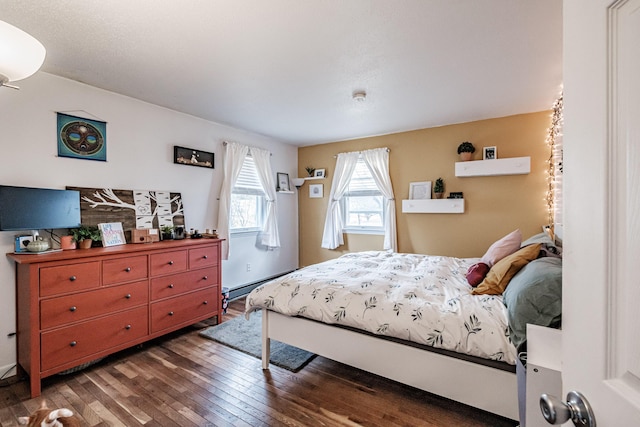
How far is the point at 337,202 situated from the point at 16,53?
12.8ft

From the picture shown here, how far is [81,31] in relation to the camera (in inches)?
72.1

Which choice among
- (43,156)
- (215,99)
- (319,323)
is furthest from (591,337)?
(43,156)

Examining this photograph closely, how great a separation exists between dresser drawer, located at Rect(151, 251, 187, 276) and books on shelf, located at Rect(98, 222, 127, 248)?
16.6 inches

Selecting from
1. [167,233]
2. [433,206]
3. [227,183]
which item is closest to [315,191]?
[227,183]

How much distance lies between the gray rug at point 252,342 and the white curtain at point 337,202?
1842mm

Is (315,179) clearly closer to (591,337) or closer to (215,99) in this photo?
(215,99)

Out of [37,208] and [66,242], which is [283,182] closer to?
[66,242]

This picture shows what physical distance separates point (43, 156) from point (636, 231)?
348 centimetres

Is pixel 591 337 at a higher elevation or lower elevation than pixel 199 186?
lower

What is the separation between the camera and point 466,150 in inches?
143

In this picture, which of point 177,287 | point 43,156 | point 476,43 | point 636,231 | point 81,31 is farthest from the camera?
point 177,287

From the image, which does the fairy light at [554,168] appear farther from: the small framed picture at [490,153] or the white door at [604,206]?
the white door at [604,206]

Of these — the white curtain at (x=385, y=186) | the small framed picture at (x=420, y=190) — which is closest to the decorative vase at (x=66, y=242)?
the white curtain at (x=385, y=186)

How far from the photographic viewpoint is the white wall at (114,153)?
2.21 meters
